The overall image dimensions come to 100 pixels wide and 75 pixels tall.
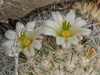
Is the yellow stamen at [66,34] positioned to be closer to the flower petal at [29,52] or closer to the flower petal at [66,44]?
the flower petal at [66,44]

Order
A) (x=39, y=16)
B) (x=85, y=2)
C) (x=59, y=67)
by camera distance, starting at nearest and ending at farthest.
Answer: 1. (x=59, y=67)
2. (x=39, y=16)
3. (x=85, y=2)

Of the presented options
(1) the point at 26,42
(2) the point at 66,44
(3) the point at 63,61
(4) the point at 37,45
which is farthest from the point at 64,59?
(1) the point at 26,42

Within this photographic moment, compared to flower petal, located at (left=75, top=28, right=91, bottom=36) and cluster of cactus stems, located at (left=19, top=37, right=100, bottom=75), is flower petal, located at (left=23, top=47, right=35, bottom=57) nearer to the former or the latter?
cluster of cactus stems, located at (left=19, top=37, right=100, bottom=75)

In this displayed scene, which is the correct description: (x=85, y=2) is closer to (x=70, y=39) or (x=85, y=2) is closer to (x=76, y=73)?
(x=70, y=39)

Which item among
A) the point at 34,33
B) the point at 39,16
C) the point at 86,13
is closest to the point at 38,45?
the point at 34,33

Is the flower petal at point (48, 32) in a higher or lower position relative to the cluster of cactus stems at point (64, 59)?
higher

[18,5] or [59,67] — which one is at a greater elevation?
[18,5]

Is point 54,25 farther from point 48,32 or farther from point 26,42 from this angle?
point 26,42

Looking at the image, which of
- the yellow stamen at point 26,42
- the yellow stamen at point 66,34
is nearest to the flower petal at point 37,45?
the yellow stamen at point 26,42

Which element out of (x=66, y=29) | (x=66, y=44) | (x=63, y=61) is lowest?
(x=63, y=61)
